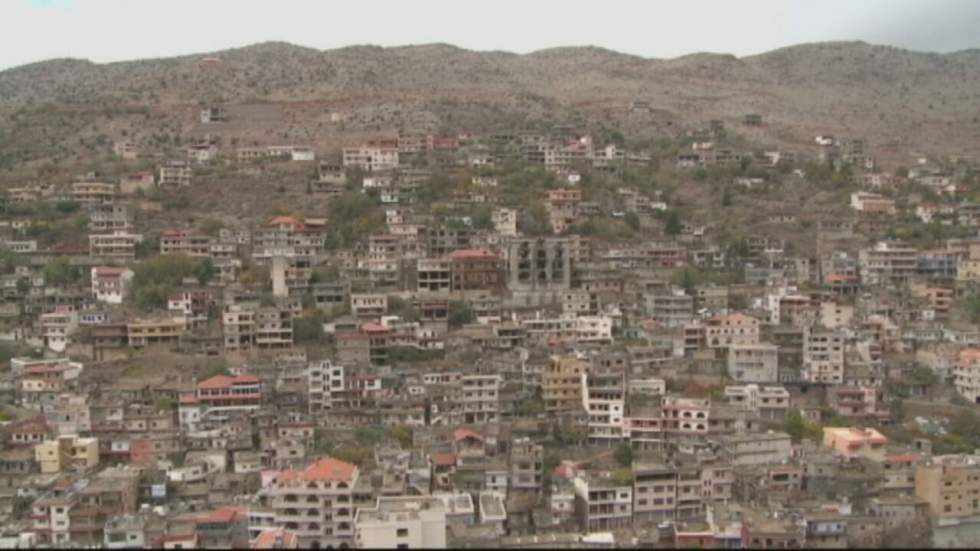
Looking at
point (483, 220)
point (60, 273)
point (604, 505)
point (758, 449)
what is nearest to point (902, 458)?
point (758, 449)

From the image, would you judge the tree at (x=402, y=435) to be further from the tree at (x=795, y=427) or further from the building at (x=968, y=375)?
the building at (x=968, y=375)

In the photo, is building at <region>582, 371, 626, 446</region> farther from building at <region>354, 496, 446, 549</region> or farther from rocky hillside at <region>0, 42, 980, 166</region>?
rocky hillside at <region>0, 42, 980, 166</region>

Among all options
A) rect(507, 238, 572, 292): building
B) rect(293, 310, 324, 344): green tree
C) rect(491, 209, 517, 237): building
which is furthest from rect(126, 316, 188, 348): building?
rect(491, 209, 517, 237): building

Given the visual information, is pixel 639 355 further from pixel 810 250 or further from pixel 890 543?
pixel 810 250

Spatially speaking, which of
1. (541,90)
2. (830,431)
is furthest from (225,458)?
(541,90)

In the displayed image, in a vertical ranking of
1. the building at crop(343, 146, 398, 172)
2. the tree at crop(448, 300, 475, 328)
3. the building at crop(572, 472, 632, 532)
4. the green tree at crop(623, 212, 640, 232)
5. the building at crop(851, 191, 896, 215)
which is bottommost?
the building at crop(572, 472, 632, 532)

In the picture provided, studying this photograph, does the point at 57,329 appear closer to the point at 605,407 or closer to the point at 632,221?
the point at 605,407
